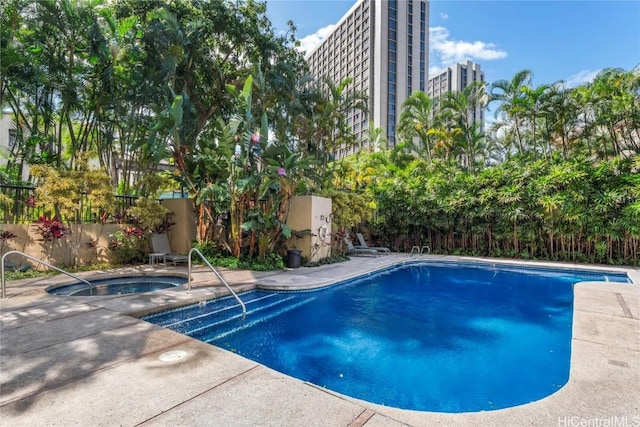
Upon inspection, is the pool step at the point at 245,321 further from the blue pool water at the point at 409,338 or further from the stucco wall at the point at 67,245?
the stucco wall at the point at 67,245

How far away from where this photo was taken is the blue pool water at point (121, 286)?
23.9ft

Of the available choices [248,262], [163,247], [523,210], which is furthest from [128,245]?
[523,210]

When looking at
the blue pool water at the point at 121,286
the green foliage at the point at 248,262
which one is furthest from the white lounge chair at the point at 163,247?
the blue pool water at the point at 121,286

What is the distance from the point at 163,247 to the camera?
10875 mm

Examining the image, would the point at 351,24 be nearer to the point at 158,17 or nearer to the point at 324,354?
the point at 158,17

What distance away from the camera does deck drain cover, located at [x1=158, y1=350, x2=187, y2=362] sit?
3.57 metres

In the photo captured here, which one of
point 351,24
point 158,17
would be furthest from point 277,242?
point 351,24

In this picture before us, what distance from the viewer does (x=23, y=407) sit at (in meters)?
2.65

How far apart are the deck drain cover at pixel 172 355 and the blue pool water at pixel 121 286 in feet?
14.2

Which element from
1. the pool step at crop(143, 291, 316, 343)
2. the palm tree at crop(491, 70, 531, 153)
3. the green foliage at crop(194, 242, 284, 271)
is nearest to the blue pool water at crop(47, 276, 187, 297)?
the green foliage at crop(194, 242, 284, 271)

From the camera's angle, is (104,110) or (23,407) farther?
(104,110)

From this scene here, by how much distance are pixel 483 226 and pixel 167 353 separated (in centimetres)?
1371

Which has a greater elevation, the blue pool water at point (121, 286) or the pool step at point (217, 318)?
the blue pool water at point (121, 286)

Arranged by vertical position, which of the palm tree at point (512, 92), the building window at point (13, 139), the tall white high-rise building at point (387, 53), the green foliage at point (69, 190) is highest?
the tall white high-rise building at point (387, 53)
